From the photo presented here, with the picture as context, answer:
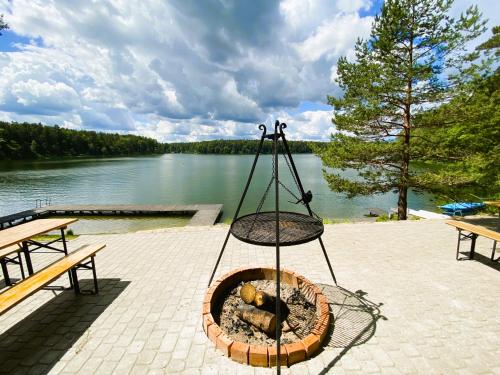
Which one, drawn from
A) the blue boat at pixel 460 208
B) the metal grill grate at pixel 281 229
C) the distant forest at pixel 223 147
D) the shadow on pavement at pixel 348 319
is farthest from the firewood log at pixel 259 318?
the distant forest at pixel 223 147

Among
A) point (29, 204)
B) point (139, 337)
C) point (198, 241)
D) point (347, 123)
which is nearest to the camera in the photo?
point (139, 337)

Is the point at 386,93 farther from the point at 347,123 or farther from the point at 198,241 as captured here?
the point at 198,241

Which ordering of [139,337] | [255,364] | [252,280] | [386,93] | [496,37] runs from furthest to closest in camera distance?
[496,37], [386,93], [252,280], [139,337], [255,364]

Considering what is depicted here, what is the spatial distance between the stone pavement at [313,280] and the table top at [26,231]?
1.07 metres

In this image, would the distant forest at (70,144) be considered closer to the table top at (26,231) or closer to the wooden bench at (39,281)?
the table top at (26,231)

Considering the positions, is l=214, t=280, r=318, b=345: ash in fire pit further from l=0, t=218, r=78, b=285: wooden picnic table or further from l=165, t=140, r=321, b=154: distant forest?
l=165, t=140, r=321, b=154: distant forest

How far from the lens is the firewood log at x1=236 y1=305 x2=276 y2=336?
307 cm

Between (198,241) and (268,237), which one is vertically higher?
(268,237)

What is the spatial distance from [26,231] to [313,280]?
5.24 meters

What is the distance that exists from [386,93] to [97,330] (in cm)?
1018

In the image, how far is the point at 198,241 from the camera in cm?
689

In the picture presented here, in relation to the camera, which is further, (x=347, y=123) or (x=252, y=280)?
(x=347, y=123)

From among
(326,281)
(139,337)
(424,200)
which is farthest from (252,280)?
(424,200)

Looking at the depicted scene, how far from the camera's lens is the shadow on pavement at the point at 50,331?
277 centimetres
